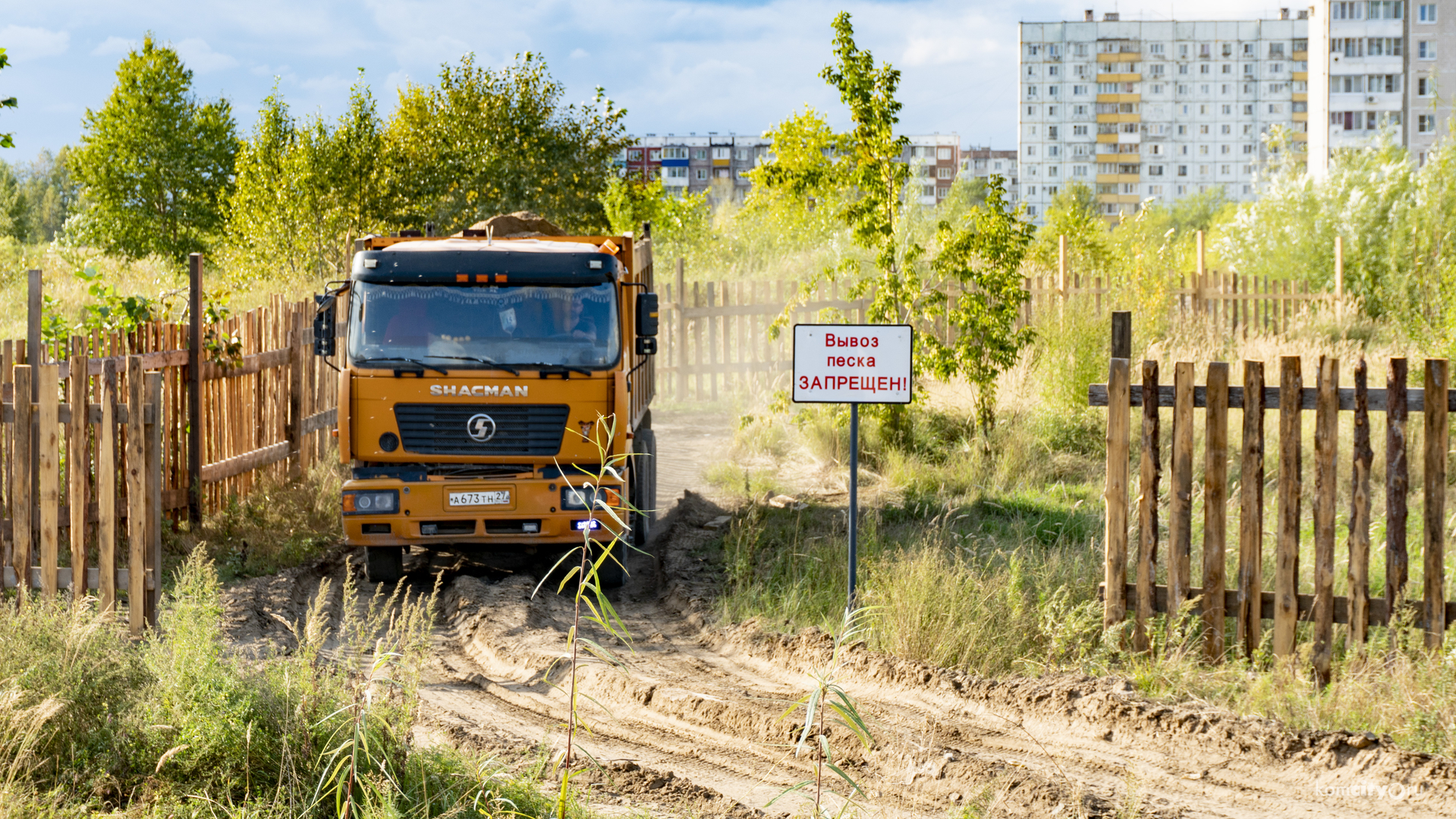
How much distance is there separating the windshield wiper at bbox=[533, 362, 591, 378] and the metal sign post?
5.31 feet

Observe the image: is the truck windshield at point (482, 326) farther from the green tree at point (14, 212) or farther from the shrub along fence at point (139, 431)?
the green tree at point (14, 212)

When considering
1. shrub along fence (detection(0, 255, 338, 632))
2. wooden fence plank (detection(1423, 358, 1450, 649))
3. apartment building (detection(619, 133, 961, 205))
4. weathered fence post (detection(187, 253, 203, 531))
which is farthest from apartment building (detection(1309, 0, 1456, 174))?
weathered fence post (detection(187, 253, 203, 531))

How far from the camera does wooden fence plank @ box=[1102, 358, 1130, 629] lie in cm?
632

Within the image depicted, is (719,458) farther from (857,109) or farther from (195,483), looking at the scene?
(195,483)

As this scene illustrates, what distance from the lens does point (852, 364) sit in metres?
7.29

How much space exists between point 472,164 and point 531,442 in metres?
17.7

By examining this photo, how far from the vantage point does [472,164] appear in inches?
965

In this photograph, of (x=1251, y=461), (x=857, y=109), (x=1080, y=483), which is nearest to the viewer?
(x=1251, y=461)

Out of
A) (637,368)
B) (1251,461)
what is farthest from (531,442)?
(1251,461)

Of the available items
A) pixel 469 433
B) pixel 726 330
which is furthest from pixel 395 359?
pixel 726 330

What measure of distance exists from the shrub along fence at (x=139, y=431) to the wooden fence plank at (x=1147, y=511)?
5.30 m

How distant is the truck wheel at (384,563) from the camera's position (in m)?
8.50

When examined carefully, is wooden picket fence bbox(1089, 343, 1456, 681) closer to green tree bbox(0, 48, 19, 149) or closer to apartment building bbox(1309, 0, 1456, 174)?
green tree bbox(0, 48, 19, 149)

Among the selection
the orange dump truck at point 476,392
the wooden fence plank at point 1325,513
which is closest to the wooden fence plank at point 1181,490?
the wooden fence plank at point 1325,513
